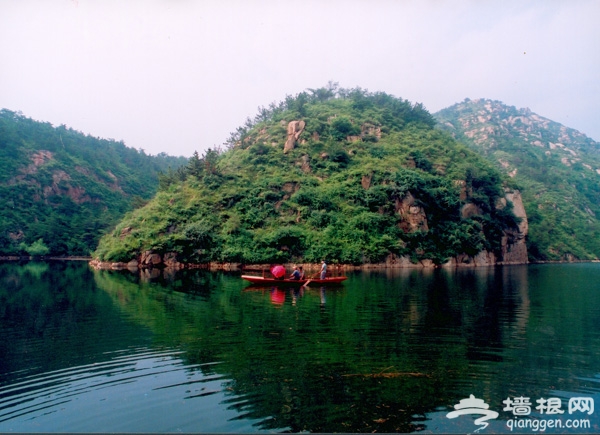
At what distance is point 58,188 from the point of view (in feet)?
250

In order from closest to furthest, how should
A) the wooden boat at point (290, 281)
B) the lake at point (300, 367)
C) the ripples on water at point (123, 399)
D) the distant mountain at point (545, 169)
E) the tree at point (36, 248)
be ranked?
the ripples on water at point (123, 399) → the lake at point (300, 367) → the wooden boat at point (290, 281) → the tree at point (36, 248) → the distant mountain at point (545, 169)

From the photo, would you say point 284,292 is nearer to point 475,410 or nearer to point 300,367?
point 300,367

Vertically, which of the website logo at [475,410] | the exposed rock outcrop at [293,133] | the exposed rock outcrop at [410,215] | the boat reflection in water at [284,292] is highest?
the exposed rock outcrop at [293,133]

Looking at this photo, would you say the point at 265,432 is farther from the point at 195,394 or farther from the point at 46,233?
the point at 46,233

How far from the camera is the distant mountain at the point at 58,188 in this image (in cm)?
6431

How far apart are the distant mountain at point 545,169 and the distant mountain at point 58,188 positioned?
62348 millimetres

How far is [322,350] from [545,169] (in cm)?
9897

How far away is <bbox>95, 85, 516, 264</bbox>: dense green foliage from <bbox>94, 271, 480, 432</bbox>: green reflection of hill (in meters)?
23.7

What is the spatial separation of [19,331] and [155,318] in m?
3.99

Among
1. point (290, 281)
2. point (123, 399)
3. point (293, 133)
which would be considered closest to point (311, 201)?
point (293, 133)

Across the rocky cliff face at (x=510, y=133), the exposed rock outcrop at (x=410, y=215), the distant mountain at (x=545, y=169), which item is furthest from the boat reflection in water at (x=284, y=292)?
the rocky cliff face at (x=510, y=133)

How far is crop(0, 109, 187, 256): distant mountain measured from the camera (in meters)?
64.3

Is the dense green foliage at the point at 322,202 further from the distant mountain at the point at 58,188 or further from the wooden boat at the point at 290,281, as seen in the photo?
the wooden boat at the point at 290,281

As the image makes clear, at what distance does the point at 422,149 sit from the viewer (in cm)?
5953
